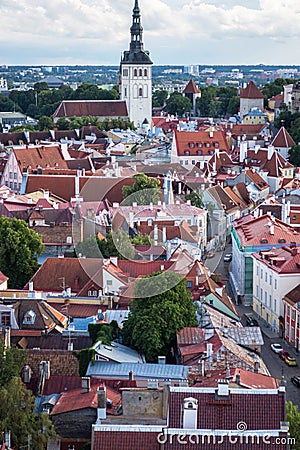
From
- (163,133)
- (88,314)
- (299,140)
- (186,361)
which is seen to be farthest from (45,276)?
(163,133)

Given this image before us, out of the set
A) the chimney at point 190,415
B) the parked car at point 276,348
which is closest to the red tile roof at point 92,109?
the parked car at point 276,348

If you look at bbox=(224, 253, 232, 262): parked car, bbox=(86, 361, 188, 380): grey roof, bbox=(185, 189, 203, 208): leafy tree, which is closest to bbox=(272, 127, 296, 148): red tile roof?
bbox=(185, 189, 203, 208): leafy tree

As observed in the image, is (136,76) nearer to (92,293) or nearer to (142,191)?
(142,191)

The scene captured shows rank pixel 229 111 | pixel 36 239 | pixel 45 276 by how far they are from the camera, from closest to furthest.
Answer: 1. pixel 45 276
2. pixel 36 239
3. pixel 229 111

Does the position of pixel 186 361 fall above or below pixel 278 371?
above

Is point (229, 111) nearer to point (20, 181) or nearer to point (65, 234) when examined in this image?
point (20, 181)

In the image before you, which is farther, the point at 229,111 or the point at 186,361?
the point at 229,111

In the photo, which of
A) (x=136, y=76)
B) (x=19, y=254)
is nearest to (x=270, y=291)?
(x=19, y=254)

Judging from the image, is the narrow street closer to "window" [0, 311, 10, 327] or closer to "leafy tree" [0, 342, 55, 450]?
"window" [0, 311, 10, 327]

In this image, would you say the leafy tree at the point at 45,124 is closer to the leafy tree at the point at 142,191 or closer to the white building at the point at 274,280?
the leafy tree at the point at 142,191
